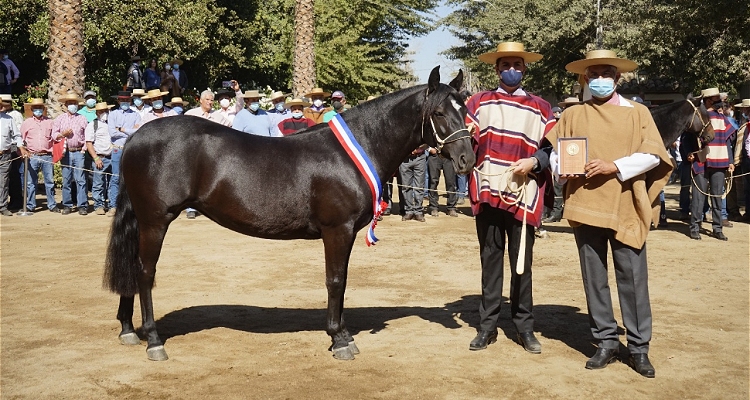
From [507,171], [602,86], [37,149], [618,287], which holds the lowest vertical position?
[618,287]

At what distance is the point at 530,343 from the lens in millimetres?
6148

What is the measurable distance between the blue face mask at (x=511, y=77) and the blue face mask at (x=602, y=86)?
637 mm

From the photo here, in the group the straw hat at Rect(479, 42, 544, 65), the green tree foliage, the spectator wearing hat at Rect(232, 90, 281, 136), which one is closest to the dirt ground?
the straw hat at Rect(479, 42, 544, 65)

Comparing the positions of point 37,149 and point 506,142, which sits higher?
point 37,149

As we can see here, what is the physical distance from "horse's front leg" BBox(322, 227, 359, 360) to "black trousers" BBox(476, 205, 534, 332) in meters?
1.13

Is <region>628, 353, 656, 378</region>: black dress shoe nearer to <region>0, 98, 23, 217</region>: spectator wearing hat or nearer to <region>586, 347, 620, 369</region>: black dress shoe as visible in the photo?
<region>586, 347, 620, 369</region>: black dress shoe

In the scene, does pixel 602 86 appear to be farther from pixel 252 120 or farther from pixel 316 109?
pixel 316 109

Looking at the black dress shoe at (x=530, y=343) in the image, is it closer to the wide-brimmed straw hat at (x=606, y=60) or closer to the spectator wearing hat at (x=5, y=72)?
the wide-brimmed straw hat at (x=606, y=60)

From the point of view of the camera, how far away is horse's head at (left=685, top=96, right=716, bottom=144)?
35.7 ft

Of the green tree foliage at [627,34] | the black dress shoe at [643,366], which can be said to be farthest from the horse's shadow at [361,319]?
the green tree foliage at [627,34]

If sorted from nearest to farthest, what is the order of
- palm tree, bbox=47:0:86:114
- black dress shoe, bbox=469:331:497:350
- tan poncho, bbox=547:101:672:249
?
tan poncho, bbox=547:101:672:249, black dress shoe, bbox=469:331:497:350, palm tree, bbox=47:0:86:114

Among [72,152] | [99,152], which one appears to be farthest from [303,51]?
[72,152]

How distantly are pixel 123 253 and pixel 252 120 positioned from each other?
768cm

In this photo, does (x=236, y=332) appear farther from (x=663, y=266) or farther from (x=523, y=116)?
(x=663, y=266)
